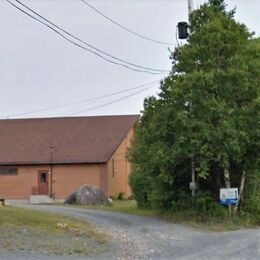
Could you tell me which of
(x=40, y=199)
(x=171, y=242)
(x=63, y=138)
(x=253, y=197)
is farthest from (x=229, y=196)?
(x=63, y=138)

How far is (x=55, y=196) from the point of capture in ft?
153

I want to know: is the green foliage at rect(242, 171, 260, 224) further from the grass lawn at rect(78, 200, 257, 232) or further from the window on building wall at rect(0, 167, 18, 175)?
the window on building wall at rect(0, 167, 18, 175)

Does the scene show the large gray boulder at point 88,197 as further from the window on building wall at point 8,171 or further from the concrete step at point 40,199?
the window on building wall at point 8,171

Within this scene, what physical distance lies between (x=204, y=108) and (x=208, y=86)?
900 millimetres

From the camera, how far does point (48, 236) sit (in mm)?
15945

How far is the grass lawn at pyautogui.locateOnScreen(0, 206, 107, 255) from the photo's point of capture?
14.3m

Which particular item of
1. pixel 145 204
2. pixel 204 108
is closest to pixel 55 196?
pixel 145 204

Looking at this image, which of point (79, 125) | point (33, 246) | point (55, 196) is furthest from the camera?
point (79, 125)

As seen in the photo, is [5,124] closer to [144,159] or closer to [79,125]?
[79,125]

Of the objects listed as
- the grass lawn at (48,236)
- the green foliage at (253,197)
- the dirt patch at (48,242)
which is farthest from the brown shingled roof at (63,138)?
the dirt patch at (48,242)

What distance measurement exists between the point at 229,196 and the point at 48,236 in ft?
28.9

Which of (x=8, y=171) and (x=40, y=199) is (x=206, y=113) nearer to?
(x=40, y=199)

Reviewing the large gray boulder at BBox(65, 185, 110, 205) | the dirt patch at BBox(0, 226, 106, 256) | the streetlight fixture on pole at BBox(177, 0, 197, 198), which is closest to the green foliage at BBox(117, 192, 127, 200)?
the large gray boulder at BBox(65, 185, 110, 205)

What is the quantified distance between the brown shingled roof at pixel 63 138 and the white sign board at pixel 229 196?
2350cm
